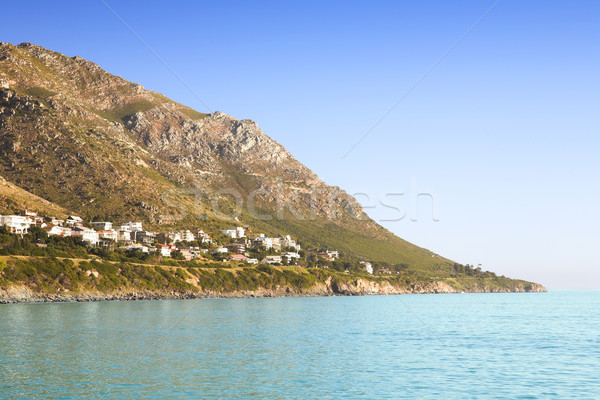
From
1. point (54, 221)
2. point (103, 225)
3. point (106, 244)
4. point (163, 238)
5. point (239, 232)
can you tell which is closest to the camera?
point (54, 221)

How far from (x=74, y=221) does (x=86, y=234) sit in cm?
639

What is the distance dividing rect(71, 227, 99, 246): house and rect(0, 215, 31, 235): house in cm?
986

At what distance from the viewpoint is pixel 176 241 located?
147 meters

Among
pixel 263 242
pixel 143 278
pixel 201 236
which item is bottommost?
pixel 143 278

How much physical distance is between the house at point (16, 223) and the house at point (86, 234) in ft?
32.4

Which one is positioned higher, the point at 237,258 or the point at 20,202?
the point at 20,202

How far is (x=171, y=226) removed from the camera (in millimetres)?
156625

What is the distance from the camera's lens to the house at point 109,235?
12781cm

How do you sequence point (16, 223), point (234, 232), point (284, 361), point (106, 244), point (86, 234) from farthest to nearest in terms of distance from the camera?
point (234, 232), point (106, 244), point (86, 234), point (16, 223), point (284, 361)

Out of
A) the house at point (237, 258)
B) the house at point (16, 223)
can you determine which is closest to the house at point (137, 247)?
the house at point (16, 223)

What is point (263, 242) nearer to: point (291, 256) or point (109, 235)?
point (291, 256)

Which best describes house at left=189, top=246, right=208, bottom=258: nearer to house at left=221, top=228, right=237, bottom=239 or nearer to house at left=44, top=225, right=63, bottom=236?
house at left=221, top=228, right=237, bottom=239

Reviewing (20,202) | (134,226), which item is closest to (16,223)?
(20,202)

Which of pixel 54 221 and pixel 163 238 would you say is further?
pixel 163 238
